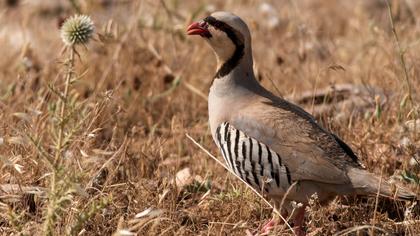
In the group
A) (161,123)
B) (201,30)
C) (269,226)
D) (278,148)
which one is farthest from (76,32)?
(161,123)

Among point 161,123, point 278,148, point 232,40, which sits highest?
point 232,40

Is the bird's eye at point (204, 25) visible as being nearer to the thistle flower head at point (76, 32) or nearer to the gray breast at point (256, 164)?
the gray breast at point (256, 164)

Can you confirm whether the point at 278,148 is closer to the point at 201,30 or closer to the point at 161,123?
the point at 201,30

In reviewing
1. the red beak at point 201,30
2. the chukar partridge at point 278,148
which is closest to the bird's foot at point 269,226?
the chukar partridge at point 278,148

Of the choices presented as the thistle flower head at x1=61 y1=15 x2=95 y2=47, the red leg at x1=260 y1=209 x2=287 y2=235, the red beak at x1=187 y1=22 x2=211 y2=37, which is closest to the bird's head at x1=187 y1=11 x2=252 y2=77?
the red beak at x1=187 y1=22 x2=211 y2=37

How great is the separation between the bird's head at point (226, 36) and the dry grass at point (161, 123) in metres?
0.55

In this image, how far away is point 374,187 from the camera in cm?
462

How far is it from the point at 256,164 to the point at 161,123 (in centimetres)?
229

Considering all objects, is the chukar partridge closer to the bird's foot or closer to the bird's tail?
the bird's tail

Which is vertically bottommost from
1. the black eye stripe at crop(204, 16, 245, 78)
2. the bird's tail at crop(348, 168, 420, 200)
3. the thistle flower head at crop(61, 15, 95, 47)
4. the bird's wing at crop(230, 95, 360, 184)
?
the bird's tail at crop(348, 168, 420, 200)

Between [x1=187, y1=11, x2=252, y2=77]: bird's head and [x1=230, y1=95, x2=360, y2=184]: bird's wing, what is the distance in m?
0.37

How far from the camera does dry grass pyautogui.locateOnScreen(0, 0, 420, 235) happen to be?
448 cm

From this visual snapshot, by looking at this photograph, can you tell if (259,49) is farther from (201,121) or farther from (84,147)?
(84,147)

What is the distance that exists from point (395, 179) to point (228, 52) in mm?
1292
